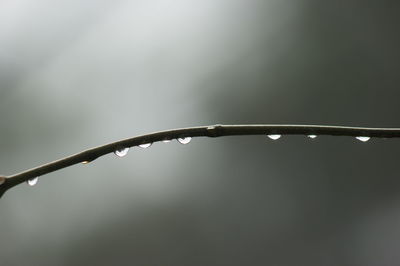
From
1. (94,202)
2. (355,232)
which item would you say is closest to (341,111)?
(355,232)

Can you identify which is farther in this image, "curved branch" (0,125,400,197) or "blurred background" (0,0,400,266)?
"blurred background" (0,0,400,266)

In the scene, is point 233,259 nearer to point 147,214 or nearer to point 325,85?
point 147,214

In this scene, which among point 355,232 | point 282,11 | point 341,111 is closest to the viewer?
point 355,232

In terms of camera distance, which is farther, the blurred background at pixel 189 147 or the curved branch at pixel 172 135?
the blurred background at pixel 189 147

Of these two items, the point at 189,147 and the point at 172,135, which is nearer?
the point at 172,135
